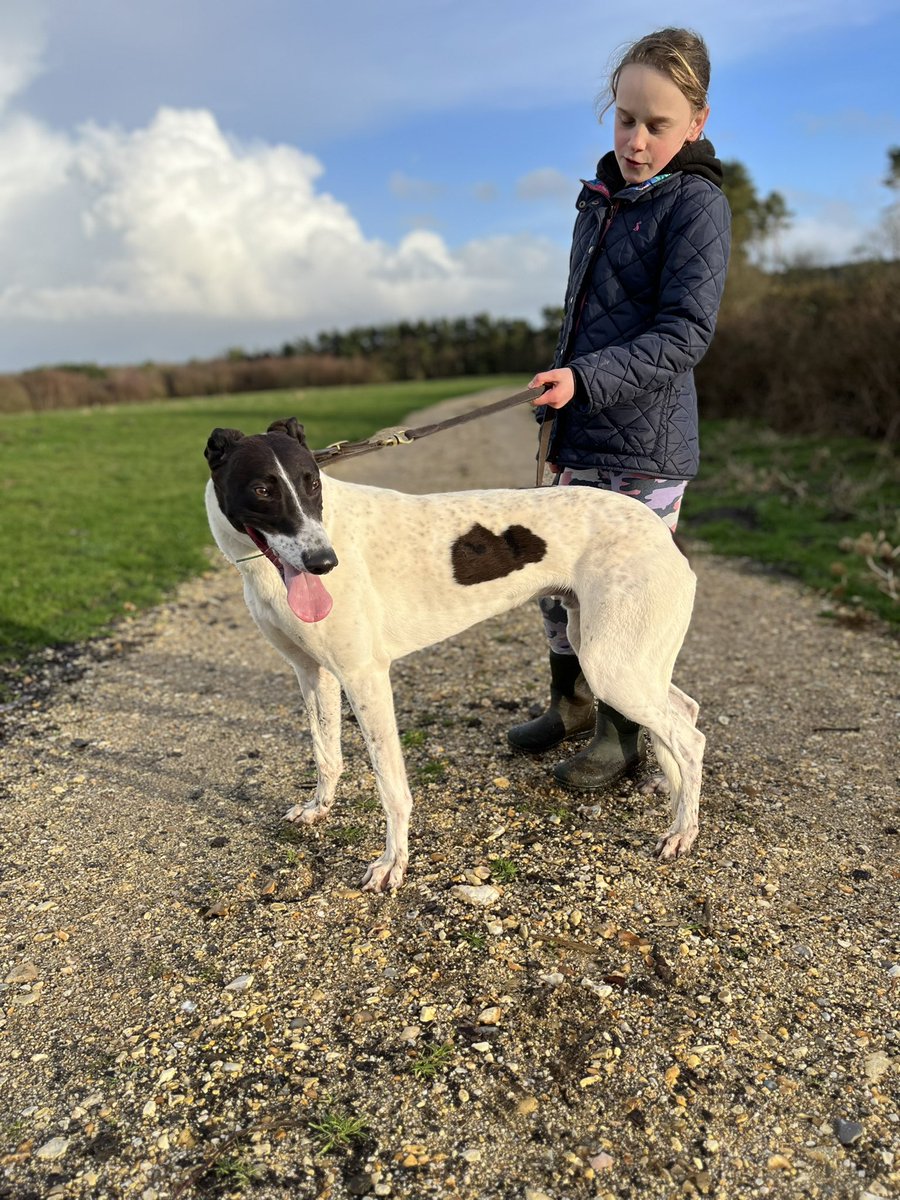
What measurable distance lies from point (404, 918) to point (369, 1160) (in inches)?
44.6

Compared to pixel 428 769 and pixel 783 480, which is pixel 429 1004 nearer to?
pixel 428 769

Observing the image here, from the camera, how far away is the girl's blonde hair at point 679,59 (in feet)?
11.3

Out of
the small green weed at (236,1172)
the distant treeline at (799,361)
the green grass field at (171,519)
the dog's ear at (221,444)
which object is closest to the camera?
the small green weed at (236,1172)

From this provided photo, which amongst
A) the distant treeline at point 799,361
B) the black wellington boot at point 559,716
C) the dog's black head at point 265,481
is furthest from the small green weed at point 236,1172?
the distant treeline at point 799,361

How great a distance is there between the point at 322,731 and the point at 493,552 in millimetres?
1367

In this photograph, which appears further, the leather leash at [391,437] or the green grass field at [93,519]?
the green grass field at [93,519]

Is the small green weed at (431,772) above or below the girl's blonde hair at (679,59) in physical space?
below

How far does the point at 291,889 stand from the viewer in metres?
3.86

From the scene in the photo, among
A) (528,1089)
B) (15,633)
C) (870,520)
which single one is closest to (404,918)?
(528,1089)

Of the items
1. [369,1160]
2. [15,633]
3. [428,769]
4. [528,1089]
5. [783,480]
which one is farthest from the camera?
[783,480]

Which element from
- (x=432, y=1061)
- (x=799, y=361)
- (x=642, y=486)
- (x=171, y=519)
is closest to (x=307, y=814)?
(x=432, y=1061)

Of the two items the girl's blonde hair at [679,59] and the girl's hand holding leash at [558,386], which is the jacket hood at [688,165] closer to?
the girl's blonde hair at [679,59]

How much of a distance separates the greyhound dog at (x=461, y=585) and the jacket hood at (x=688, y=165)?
58.0 inches

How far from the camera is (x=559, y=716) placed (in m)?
5.01
